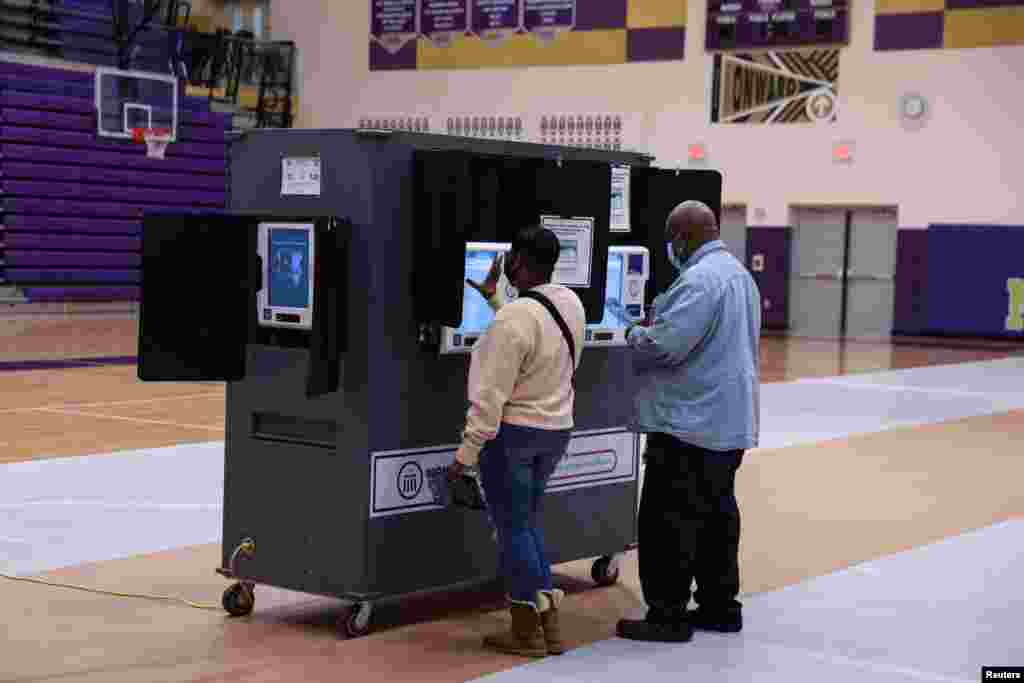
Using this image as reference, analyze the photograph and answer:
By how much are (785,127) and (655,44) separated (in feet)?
9.31

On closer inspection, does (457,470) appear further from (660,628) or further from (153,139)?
(153,139)

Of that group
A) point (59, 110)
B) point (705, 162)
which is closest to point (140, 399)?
point (59, 110)

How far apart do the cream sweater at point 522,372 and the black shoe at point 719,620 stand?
1060mm

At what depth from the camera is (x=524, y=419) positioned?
5488mm

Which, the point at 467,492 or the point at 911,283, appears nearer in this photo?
the point at 467,492

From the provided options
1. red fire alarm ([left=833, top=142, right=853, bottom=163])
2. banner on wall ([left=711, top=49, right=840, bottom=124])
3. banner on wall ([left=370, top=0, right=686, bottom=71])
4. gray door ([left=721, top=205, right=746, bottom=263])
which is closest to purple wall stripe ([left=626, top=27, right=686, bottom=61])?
banner on wall ([left=370, top=0, right=686, bottom=71])

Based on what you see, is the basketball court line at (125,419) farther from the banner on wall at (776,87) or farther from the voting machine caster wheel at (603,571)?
the banner on wall at (776,87)

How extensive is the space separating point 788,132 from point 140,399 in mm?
15016

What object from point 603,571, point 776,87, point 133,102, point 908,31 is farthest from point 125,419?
point 908,31

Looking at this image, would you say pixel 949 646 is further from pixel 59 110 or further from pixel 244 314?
pixel 59 110

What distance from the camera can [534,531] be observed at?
566 cm

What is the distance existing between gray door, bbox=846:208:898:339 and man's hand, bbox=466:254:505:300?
20148 mm

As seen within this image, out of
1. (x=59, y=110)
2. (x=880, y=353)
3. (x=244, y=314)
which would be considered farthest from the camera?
(x=59, y=110)

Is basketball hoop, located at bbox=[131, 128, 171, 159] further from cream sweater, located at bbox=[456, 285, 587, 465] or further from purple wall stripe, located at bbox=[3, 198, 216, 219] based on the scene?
cream sweater, located at bbox=[456, 285, 587, 465]
